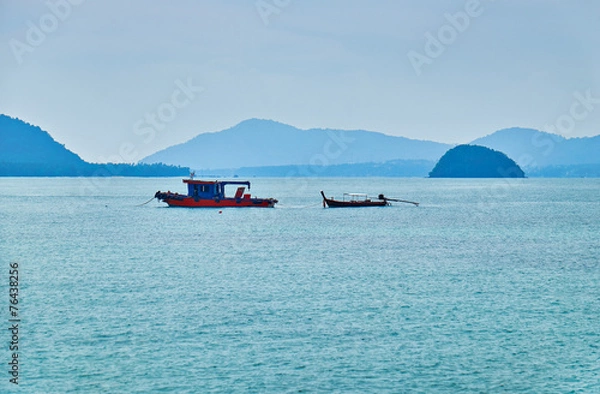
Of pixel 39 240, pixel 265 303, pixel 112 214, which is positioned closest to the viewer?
pixel 265 303

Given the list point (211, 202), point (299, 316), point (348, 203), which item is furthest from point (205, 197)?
point (299, 316)

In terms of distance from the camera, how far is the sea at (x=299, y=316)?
22828 millimetres

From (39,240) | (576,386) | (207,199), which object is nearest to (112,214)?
(207,199)

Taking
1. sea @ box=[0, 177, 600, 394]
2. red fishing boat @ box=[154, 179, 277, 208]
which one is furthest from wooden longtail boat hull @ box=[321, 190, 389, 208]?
sea @ box=[0, 177, 600, 394]

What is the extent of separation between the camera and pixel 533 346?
26172mm

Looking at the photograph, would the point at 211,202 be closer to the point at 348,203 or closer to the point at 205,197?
the point at 205,197

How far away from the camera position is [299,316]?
30094 mm

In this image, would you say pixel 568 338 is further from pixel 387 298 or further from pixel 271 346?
pixel 271 346

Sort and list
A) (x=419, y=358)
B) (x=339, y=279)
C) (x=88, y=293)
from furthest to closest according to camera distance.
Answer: (x=339, y=279) < (x=88, y=293) < (x=419, y=358)

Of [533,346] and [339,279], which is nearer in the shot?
[533,346]

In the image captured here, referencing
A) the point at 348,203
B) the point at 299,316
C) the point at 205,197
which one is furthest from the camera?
the point at 348,203

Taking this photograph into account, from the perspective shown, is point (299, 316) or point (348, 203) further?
point (348, 203)

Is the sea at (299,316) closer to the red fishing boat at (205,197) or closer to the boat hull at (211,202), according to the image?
the red fishing boat at (205,197)

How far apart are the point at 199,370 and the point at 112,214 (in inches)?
2962
